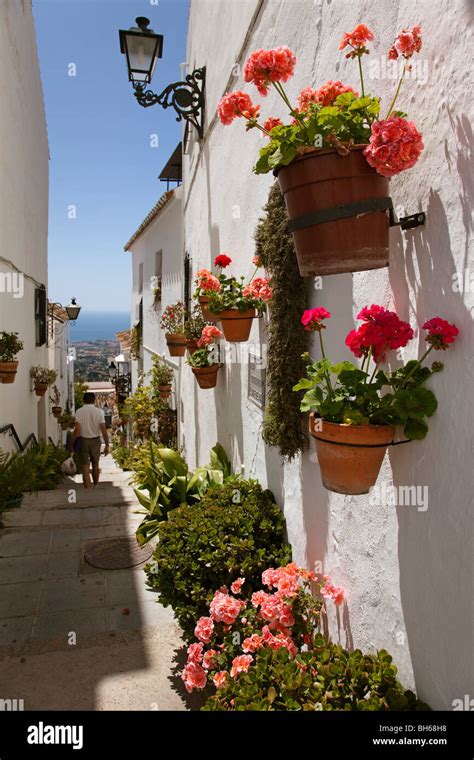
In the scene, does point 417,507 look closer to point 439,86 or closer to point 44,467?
point 439,86

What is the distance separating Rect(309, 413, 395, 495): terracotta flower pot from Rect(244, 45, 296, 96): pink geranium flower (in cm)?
147

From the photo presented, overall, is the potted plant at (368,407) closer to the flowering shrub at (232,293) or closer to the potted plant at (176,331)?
the flowering shrub at (232,293)

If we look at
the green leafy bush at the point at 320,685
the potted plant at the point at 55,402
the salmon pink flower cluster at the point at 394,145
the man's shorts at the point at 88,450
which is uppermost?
the salmon pink flower cluster at the point at 394,145

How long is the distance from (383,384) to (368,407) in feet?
0.34

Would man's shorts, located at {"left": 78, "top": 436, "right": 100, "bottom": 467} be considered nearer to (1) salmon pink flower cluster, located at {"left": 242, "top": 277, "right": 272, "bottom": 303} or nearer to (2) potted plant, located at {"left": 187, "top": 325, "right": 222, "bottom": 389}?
(2) potted plant, located at {"left": 187, "top": 325, "right": 222, "bottom": 389}

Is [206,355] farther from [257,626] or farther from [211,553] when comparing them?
[257,626]

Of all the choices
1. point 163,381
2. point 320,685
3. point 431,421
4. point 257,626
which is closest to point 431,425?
point 431,421

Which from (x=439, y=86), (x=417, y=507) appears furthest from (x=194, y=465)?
(x=439, y=86)

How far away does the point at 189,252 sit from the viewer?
29.7ft

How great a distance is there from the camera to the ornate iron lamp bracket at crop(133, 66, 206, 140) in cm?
575

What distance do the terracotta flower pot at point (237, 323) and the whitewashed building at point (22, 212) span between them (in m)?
5.24

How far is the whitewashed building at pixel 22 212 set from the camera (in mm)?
8430

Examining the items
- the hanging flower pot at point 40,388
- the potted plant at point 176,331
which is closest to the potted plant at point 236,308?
the potted plant at point 176,331
